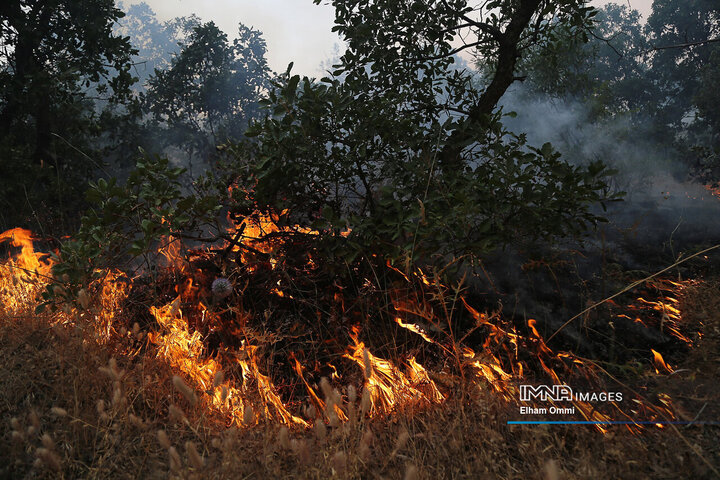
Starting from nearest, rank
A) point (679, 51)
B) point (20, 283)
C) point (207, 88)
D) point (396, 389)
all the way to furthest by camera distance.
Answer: point (396, 389) → point (20, 283) → point (207, 88) → point (679, 51)

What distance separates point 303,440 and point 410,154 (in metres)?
2.38

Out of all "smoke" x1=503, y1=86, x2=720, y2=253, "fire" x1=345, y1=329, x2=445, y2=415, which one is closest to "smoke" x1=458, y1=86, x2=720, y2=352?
"smoke" x1=503, y1=86, x2=720, y2=253

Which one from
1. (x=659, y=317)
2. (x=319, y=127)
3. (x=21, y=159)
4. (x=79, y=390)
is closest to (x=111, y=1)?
(x=21, y=159)

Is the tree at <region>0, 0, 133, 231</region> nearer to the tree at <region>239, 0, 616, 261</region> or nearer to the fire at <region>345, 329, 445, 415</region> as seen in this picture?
the tree at <region>239, 0, 616, 261</region>

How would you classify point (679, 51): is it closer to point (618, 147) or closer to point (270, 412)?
point (618, 147)

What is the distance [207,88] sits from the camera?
55.1 feet

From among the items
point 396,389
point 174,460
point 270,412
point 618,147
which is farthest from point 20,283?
point 618,147

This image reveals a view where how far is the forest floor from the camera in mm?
1430

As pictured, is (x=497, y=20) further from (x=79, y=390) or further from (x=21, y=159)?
(x=21, y=159)

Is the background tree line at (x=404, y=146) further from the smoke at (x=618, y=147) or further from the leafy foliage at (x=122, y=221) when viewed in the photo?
the smoke at (x=618, y=147)

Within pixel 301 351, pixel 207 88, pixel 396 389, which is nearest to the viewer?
pixel 396 389

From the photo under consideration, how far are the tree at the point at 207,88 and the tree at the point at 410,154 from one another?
1242 cm

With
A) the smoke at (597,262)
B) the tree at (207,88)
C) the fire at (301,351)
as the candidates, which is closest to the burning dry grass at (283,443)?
the fire at (301,351)

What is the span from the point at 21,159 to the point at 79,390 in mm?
6326
